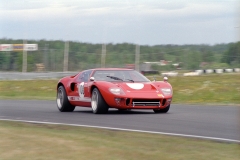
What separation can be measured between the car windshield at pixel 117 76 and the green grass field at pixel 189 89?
18.0 feet

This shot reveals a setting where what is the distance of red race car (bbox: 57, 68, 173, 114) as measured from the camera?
1280 cm

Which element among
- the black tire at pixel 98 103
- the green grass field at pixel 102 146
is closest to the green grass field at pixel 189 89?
A: the black tire at pixel 98 103

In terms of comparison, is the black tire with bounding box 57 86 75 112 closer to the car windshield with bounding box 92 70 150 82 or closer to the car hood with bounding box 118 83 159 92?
the car windshield with bounding box 92 70 150 82

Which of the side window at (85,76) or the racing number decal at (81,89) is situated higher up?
the side window at (85,76)

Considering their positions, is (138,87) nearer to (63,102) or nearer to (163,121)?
(163,121)

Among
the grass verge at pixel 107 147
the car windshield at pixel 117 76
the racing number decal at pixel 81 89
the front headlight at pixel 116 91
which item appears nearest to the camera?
the grass verge at pixel 107 147

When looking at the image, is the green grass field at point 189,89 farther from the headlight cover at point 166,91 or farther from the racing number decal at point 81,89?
the racing number decal at point 81,89

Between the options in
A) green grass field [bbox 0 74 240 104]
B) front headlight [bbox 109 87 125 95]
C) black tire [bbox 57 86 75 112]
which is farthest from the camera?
green grass field [bbox 0 74 240 104]

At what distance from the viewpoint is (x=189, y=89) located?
2559 centimetres

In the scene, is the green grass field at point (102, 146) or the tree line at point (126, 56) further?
the tree line at point (126, 56)

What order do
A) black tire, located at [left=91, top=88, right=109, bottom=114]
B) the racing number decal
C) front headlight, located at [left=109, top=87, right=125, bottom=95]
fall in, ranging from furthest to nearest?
the racing number decal → black tire, located at [left=91, top=88, right=109, bottom=114] → front headlight, located at [left=109, top=87, right=125, bottom=95]

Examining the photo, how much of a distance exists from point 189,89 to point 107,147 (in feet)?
60.6

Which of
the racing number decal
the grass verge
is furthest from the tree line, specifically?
the grass verge

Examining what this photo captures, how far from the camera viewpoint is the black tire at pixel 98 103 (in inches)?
509
